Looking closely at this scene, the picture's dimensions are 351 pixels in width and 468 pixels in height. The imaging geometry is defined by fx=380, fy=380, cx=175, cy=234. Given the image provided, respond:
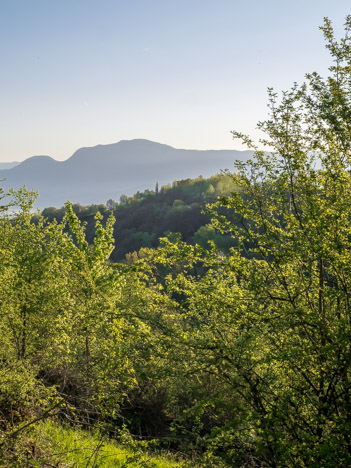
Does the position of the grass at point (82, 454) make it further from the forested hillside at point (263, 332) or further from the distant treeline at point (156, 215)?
the distant treeline at point (156, 215)

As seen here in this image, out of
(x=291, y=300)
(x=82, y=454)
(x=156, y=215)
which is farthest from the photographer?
(x=156, y=215)

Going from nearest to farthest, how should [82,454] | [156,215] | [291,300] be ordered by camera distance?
[291,300] < [82,454] < [156,215]

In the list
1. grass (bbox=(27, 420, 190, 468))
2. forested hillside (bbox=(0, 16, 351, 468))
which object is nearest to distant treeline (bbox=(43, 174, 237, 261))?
grass (bbox=(27, 420, 190, 468))

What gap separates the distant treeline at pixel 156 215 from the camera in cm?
10937

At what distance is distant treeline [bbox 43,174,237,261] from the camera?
109 metres

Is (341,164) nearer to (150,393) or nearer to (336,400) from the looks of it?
(336,400)

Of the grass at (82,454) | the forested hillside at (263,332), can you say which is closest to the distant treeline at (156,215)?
the grass at (82,454)

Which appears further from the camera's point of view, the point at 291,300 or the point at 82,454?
the point at 82,454

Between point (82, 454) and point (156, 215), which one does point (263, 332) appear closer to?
point (82, 454)

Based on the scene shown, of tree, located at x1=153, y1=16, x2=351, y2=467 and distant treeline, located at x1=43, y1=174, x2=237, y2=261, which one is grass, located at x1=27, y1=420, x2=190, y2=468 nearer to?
tree, located at x1=153, y1=16, x2=351, y2=467

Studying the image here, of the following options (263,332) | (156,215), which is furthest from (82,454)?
(156,215)

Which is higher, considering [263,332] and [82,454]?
[263,332]

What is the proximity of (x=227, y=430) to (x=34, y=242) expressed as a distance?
10793 millimetres

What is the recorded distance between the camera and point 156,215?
127625 millimetres
